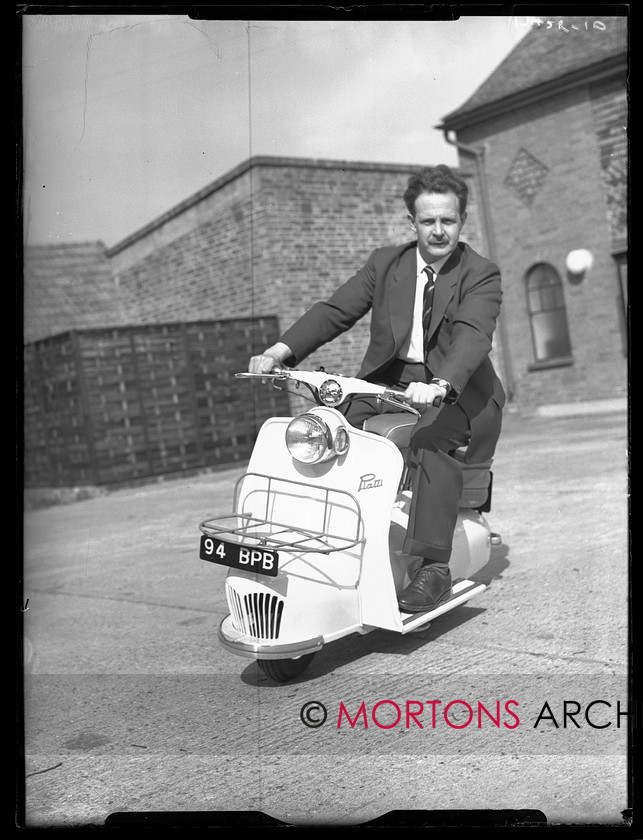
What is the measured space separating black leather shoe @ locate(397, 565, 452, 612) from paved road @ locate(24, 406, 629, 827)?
19 centimetres

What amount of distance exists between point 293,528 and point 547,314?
9565 mm

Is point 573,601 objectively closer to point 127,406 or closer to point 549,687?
point 549,687

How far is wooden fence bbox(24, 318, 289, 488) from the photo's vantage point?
8.71 metres

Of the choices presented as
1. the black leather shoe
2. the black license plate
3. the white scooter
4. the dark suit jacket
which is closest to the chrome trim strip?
the white scooter

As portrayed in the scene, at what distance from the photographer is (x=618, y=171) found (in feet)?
34.7

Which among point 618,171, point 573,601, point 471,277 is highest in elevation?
point 618,171

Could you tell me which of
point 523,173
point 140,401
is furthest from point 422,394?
point 523,173

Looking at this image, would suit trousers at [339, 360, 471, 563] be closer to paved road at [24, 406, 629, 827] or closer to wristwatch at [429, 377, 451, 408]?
wristwatch at [429, 377, 451, 408]

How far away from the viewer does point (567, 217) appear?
1127 cm

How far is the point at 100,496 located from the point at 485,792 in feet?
21.6

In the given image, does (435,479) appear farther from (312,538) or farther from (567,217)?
(567,217)

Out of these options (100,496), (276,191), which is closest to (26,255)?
(276,191)

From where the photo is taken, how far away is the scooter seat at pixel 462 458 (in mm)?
3203

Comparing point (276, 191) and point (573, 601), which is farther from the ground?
point (276, 191)
